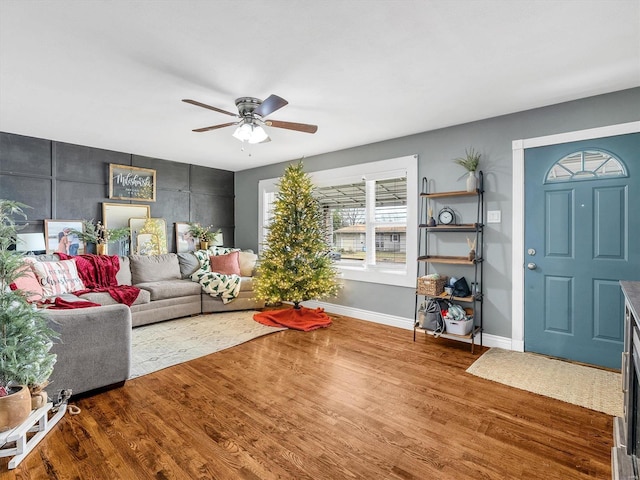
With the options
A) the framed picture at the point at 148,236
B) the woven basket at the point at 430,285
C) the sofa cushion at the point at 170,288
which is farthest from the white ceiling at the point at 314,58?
the sofa cushion at the point at 170,288

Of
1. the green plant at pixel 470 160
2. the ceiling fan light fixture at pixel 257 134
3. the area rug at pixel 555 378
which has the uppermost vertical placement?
the ceiling fan light fixture at pixel 257 134

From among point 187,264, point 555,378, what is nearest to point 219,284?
point 187,264

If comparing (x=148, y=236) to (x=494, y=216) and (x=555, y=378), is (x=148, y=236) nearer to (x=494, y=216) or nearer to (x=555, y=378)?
(x=494, y=216)

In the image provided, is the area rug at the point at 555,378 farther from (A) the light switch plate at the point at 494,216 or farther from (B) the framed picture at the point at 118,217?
Answer: (B) the framed picture at the point at 118,217

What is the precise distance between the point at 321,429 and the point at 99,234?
444 centimetres

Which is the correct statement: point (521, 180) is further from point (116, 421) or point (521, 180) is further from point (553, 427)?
point (116, 421)

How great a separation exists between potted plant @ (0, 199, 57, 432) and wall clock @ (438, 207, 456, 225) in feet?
12.1

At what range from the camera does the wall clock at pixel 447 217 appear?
3.84m

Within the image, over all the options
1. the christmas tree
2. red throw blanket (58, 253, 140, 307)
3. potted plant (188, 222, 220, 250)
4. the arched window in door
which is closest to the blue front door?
the arched window in door

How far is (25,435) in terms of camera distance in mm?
1878

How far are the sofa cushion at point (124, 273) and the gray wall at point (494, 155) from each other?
3319mm

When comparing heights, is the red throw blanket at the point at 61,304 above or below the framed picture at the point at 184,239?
below

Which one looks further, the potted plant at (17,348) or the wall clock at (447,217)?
the wall clock at (447,217)

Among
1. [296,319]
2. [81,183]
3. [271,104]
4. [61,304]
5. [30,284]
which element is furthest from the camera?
[81,183]
